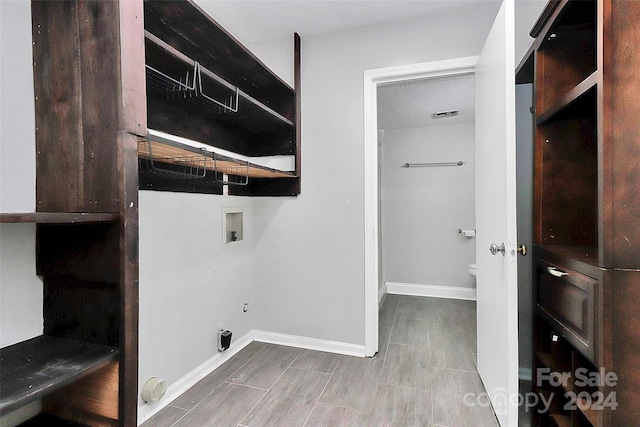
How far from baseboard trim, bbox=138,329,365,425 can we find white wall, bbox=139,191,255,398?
5cm

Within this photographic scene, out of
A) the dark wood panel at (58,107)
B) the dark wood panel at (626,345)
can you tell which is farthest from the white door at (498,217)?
the dark wood panel at (58,107)

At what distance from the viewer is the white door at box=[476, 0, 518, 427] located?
1294 millimetres

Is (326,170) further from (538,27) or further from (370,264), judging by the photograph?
(538,27)

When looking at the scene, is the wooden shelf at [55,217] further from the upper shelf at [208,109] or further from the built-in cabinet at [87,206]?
the upper shelf at [208,109]

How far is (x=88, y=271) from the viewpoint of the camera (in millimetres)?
717

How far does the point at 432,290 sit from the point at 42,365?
3896 millimetres

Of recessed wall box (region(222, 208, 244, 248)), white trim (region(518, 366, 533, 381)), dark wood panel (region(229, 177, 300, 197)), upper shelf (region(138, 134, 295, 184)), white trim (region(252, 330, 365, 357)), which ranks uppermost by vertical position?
upper shelf (region(138, 134, 295, 184))

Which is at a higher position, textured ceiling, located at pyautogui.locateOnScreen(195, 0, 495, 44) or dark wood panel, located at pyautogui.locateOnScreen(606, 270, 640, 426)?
textured ceiling, located at pyautogui.locateOnScreen(195, 0, 495, 44)

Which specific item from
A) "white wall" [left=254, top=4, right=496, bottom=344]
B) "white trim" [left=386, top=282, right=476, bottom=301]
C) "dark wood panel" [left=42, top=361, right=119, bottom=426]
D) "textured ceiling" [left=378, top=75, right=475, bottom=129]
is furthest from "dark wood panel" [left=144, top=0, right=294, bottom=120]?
"white trim" [left=386, top=282, right=476, bottom=301]

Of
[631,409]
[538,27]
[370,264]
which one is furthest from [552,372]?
[538,27]

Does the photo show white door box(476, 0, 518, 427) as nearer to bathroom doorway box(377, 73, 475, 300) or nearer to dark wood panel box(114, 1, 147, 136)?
dark wood panel box(114, 1, 147, 136)

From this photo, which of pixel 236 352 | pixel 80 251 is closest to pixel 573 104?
pixel 80 251

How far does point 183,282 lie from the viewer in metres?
1.79
